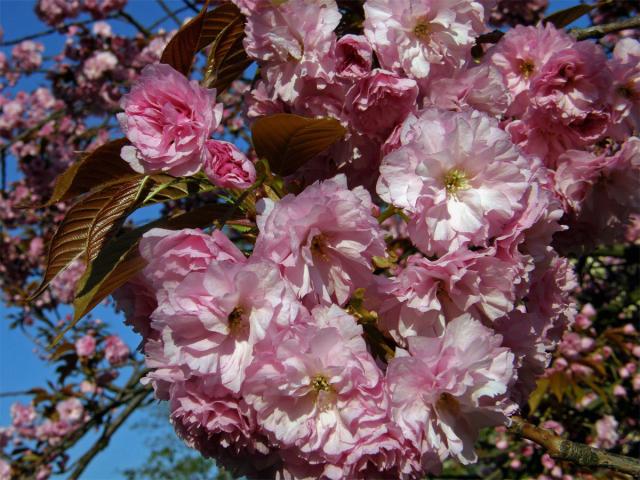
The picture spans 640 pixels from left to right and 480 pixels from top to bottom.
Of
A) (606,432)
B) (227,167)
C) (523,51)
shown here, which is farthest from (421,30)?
(606,432)

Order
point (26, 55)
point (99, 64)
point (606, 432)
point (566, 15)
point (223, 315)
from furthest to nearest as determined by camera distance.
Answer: point (26, 55)
point (99, 64)
point (606, 432)
point (566, 15)
point (223, 315)

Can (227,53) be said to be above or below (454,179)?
above

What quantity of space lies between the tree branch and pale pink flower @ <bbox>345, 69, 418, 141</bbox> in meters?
0.61

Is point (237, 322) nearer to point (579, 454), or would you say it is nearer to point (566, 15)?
point (579, 454)

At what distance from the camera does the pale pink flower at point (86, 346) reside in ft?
16.8

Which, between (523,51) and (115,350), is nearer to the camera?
(523,51)

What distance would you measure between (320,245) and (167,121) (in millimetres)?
295

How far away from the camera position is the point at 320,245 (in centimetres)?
86

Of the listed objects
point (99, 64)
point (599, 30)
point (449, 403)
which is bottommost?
→ point (449, 403)

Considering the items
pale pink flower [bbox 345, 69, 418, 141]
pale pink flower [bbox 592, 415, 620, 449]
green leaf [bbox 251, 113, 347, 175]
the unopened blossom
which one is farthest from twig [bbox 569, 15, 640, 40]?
the unopened blossom

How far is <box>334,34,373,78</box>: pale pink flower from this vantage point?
1.00m

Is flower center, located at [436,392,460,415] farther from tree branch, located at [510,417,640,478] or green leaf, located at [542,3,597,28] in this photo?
Result: green leaf, located at [542,3,597,28]

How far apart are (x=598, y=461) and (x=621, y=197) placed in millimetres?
541

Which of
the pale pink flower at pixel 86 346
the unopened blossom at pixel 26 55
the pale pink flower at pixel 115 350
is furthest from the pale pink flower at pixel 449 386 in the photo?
the unopened blossom at pixel 26 55
